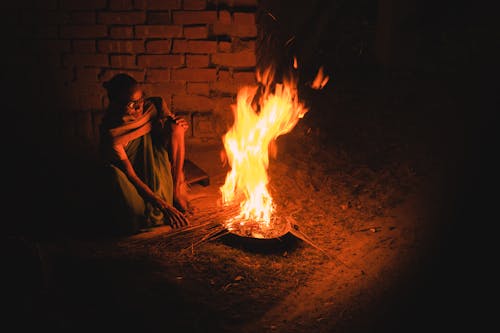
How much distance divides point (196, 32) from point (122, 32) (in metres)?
0.93

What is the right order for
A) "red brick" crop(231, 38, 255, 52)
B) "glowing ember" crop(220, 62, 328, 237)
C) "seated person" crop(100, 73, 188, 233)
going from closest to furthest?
"seated person" crop(100, 73, 188, 233) → "glowing ember" crop(220, 62, 328, 237) → "red brick" crop(231, 38, 255, 52)

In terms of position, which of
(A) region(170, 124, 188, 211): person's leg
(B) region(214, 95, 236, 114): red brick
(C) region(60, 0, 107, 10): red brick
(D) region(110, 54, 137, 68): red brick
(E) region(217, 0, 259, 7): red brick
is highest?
(E) region(217, 0, 259, 7): red brick

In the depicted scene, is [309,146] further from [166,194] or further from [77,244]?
[77,244]

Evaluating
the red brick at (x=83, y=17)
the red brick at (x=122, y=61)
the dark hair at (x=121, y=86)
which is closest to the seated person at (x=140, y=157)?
the dark hair at (x=121, y=86)

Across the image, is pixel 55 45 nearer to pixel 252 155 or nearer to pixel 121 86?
pixel 121 86

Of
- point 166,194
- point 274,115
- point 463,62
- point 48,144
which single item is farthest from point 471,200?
point 48,144

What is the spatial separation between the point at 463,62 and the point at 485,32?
0.64m

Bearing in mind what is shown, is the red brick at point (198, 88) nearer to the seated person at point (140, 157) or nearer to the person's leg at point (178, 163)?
the seated person at point (140, 157)

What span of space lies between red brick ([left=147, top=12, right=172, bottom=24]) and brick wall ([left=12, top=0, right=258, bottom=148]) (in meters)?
0.01

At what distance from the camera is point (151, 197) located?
4762mm

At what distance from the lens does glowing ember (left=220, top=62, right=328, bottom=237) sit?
16.2 feet

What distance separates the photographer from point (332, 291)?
3.93 m

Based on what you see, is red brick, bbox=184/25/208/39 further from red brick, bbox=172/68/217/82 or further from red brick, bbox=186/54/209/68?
red brick, bbox=172/68/217/82

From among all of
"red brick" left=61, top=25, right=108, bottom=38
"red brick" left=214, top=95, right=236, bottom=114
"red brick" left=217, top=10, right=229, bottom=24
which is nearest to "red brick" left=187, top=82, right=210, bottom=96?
"red brick" left=214, top=95, right=236, bottom=114
